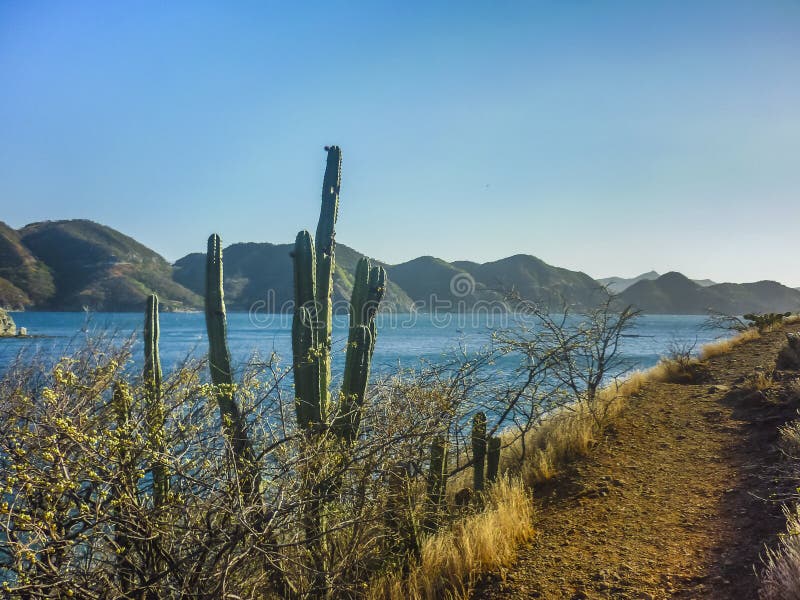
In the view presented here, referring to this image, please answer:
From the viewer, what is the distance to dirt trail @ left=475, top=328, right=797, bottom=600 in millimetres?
4566

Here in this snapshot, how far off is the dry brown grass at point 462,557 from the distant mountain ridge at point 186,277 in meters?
93.0

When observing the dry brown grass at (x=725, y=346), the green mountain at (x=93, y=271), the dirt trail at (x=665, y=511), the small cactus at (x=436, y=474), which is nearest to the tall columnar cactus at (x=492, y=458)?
the dirt trail at (x=665, y=511)

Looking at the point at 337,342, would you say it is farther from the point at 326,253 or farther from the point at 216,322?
the point at 216,322

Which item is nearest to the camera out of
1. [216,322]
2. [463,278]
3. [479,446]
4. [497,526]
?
[497,526]

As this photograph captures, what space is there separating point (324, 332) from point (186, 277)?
151865 mm

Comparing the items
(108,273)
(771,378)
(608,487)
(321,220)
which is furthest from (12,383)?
(108,273)

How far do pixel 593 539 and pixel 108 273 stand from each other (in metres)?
132

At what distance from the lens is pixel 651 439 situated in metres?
8.77

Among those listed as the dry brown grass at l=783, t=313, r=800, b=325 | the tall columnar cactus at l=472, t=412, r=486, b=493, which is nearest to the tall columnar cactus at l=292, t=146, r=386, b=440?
the tall columnar cactus at l=472, t=412, r=486, b=493

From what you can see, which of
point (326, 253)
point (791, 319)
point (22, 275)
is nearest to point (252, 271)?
point (22, 275)

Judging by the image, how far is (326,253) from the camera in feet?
21.9

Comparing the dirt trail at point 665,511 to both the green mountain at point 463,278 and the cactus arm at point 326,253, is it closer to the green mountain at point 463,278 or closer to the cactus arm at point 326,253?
the cactus arm at point 326,253

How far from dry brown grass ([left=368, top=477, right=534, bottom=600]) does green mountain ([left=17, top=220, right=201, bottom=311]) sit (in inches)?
4354

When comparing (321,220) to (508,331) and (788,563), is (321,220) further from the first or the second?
(788,563)
